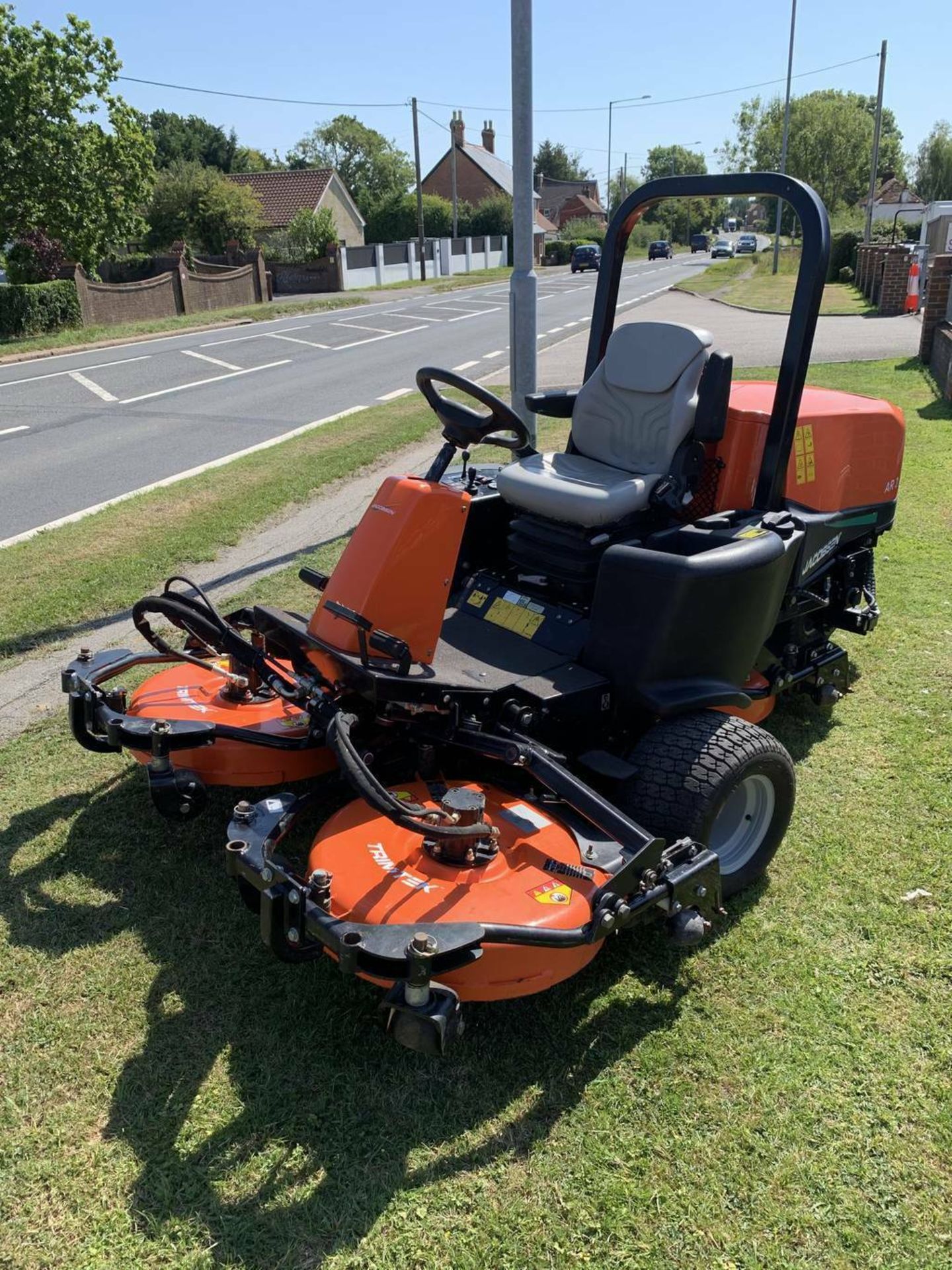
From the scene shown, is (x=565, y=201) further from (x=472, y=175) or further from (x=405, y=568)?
(x=405, y=568)

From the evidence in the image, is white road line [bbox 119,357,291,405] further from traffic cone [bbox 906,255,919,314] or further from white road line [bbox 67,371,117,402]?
traffic cone [bbox 906,255,919,314]

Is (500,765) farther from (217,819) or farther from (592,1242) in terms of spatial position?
(592,1242)

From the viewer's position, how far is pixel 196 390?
12938 millimetres

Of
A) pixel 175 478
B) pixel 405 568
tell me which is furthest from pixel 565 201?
pixel 405 568

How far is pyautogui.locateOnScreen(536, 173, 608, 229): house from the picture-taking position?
89.6 metres

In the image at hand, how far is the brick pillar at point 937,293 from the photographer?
1218cm

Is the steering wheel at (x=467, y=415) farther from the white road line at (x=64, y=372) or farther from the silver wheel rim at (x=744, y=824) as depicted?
the white road line at (x=64, y=372)

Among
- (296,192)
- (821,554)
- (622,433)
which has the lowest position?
(821,554)

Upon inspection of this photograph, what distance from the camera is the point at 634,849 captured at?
2.50 meters

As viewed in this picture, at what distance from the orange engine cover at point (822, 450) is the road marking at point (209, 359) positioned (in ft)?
40.4

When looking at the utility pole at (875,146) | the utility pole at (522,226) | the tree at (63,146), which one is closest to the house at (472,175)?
the utility pole at (875,146)

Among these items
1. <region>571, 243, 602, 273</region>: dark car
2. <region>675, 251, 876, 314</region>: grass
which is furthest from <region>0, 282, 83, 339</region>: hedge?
<region>571, 243, 602, 273</region>: dark car

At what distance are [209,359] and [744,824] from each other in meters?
15.0

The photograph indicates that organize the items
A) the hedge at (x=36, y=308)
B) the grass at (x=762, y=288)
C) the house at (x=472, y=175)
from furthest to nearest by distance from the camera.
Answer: the house at (x=472, y=175) < the grass at (x=762, y=288) < the hedge at (x=36, y=308)
